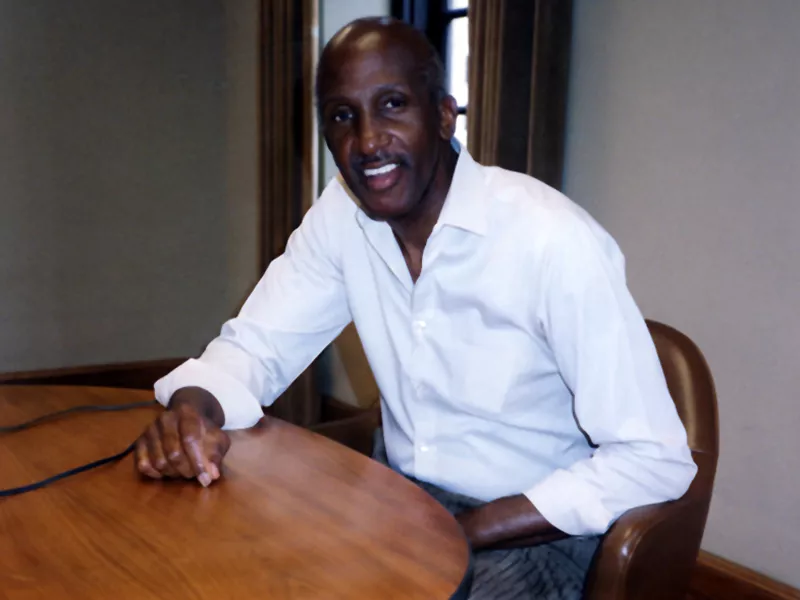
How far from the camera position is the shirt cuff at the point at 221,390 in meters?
1.18

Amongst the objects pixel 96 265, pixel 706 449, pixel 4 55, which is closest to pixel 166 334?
pixel 96 265

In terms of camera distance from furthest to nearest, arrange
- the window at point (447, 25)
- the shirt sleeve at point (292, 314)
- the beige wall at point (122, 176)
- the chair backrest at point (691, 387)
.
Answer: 1. the beige wall at point (122, 176)
2. the window at point (447, 25)
3. the shirt sleeve at point (292, 314)
4. the chair backrest at point (691, 387)

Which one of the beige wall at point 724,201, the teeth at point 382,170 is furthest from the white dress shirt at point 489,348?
the beige wall at point 724,201

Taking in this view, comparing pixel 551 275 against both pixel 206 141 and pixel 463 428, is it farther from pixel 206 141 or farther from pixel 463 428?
pixel 206 141

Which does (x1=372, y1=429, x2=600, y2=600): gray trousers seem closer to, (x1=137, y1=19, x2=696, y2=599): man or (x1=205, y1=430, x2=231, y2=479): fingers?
(x1=137, y1=19, x2=696, y2=599): man

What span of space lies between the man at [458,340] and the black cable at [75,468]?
2.2 inches

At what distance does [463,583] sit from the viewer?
682mm

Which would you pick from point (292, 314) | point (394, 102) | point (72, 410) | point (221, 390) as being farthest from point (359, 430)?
point (394, 102)

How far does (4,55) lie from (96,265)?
1.03 metres

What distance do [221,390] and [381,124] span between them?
48 centimetres

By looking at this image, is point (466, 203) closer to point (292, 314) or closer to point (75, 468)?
point (292, 314)

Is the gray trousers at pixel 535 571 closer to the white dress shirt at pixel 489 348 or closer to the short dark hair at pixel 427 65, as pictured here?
the white dress shirt at pixel 489 348

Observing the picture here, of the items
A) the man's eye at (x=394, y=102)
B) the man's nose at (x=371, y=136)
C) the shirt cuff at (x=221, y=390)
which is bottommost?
A: the shirt cuff at (x=221, y=390)

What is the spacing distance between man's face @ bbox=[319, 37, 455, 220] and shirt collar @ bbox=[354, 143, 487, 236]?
47 mm
